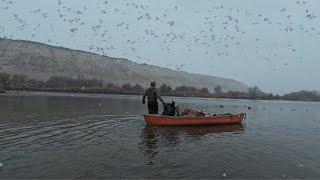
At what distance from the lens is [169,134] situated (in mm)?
25609

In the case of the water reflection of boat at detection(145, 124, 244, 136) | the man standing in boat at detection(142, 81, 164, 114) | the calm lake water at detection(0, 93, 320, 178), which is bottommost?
the calm lake water at detection(0, 93, 320, 178)

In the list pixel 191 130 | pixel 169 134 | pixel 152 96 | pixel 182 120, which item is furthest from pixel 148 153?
pixel 152 96

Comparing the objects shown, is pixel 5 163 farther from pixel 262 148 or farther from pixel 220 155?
pixel 262 148

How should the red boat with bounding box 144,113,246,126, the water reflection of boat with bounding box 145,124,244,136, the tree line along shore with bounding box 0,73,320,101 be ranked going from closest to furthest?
the water reflection of boat with bounding box 145,124,244,136
the red boat with bounding box 144,113,246,126
the tree line along shore with bounding box 0,73,320,101

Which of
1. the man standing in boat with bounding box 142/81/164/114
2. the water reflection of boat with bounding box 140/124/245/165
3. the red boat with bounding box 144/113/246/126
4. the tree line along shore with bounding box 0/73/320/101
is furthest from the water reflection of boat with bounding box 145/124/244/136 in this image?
the tree line along shore with bounding box 0/73/320/101

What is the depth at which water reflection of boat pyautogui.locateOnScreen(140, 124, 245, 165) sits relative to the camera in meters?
20.2

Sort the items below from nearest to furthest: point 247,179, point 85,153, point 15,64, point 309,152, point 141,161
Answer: point 247,179 < point 141,161 < point 85,153 < point 309,152 < point 15,64

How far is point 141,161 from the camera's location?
1695 centimetres

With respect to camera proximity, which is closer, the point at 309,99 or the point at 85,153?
the point at 85,153

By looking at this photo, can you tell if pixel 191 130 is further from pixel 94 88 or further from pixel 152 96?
pixel 94 88

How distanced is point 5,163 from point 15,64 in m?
188

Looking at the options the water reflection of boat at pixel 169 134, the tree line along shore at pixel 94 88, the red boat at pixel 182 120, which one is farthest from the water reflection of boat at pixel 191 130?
the tree line along shore at pixel 94 88

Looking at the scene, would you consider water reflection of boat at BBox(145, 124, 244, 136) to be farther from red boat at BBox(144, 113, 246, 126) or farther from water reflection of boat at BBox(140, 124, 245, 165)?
red boat at BBox(144, 113, 246, 126)

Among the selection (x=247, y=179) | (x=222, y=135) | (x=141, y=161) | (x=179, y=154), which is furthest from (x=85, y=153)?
(x=222, y=135)
